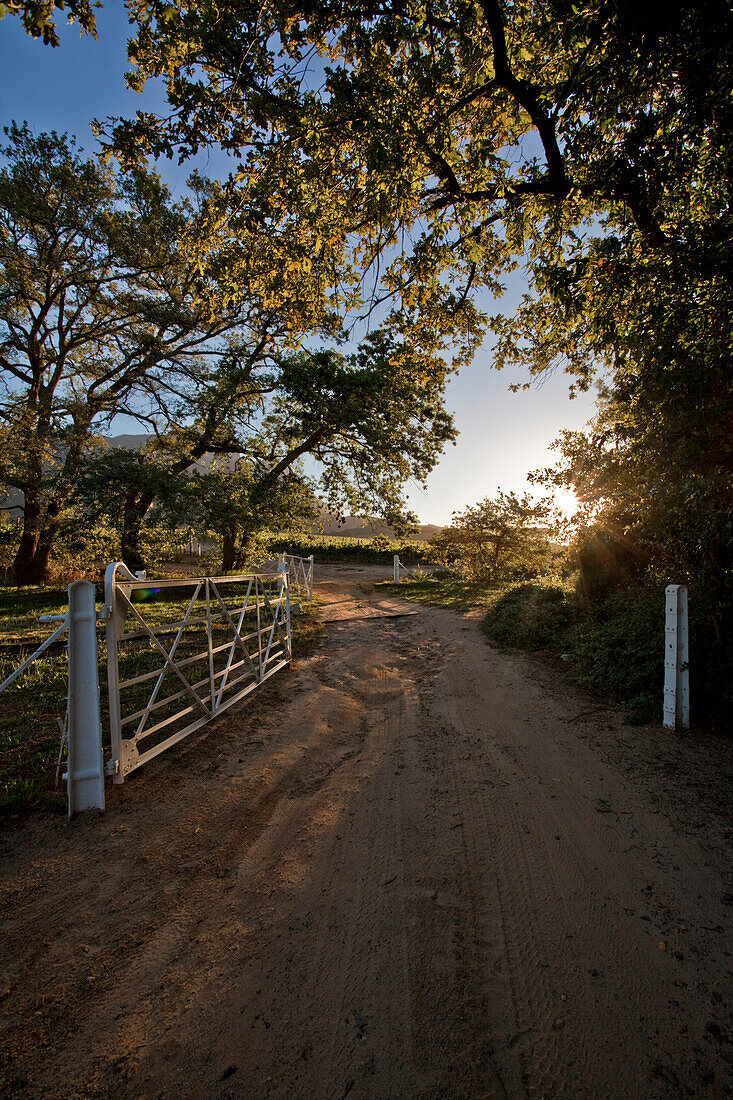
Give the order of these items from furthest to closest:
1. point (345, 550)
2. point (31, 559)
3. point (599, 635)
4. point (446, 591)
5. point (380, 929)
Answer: point (345, 550)
point (446, 591)
point (31, 559)
point (599, 635)
point (380, 929)

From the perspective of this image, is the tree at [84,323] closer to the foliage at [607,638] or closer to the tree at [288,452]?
the tree at [288,452]

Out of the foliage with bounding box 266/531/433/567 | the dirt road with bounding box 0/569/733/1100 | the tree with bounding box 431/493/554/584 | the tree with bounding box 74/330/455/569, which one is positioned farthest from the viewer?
the foliage with bounding box 266/531/433/567

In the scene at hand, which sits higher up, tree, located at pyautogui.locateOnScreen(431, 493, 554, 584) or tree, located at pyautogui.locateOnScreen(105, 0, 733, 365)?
tree, located at pyautogui.locateOnScreen(105, 0, 733, 365)

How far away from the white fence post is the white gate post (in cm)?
534

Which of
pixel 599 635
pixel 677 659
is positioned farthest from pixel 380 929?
pixel 599 635

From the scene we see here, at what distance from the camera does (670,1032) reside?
1830mm

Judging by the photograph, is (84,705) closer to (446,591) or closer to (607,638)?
(607,638)

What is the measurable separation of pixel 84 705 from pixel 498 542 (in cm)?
1555

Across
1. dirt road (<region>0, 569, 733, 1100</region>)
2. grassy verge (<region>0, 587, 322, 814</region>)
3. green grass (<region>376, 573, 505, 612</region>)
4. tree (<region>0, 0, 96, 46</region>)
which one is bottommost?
dirt road (<region>0, 569, 733, 1100</region>)

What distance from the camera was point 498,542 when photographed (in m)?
17.0

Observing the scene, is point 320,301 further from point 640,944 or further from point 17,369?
point 17,369

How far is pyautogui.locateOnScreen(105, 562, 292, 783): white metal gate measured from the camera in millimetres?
3568

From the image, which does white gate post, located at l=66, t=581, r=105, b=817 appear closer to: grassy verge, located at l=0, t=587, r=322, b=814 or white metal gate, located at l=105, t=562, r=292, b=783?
white metal gate, located at l=105, t=562, r=292, b=783

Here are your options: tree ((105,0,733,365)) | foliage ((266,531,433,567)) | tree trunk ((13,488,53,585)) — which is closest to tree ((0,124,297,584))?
tree trunk ((13,488,53,585))
